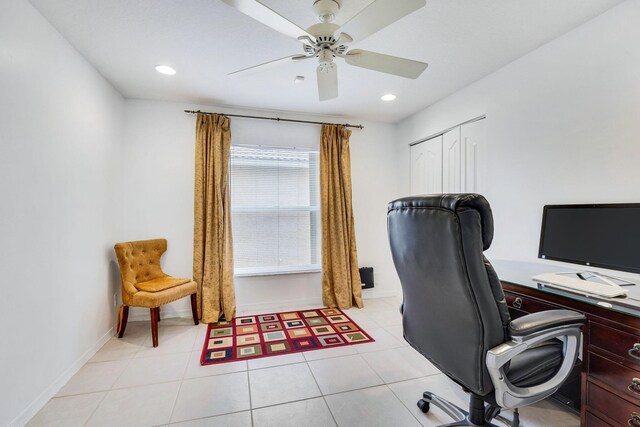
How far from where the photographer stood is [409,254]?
1.30 m

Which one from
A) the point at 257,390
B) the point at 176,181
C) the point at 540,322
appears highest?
the point at 176,181

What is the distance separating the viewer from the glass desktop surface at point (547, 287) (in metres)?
1.27

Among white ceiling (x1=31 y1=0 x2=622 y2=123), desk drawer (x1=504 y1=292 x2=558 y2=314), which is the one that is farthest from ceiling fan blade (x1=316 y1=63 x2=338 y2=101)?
desk drawer (x1=504 y1=292 x2=558 y2=314)

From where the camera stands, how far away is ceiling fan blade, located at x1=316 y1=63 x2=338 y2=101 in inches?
69.1

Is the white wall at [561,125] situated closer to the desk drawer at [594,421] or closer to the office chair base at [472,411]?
the desk drawer at [594,421]

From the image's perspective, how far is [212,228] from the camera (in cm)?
320

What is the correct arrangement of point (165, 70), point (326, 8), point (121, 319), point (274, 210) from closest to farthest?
point (326, 8), point (165, 70), point (121, 319), point (274, 210)

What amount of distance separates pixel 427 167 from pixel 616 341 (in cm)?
249

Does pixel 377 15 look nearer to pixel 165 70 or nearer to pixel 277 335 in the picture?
pixel 165 70

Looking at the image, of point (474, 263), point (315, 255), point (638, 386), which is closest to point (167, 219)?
point (315, 255)

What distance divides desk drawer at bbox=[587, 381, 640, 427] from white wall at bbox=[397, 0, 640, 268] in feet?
3.48

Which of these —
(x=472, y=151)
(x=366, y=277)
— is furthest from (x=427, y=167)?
(x=366, y=277)

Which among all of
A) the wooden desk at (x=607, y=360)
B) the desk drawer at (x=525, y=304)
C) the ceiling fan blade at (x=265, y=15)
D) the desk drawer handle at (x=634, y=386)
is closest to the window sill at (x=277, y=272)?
the desk drawer at (x=525, y=304)

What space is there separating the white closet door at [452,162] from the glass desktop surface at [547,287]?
3.05ft
